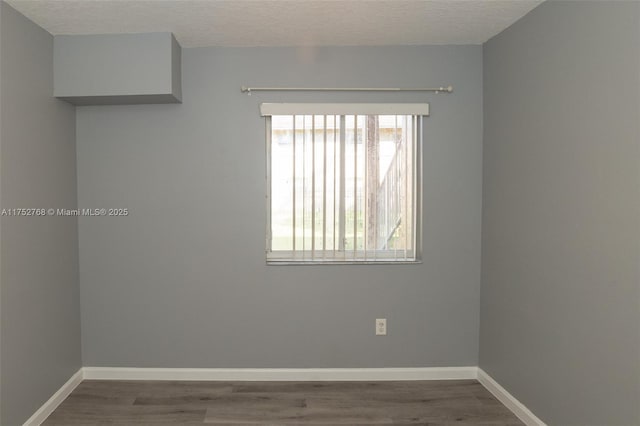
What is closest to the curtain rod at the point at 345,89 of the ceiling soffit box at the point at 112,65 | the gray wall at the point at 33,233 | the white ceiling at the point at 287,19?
the white ceiling at the point at 287,19

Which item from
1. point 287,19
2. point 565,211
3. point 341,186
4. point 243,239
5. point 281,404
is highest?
point 287,19

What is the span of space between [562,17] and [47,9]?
2748 mm

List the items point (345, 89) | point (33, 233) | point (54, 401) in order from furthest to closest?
point (345, 89) → point (54, 401) → point (33, 233)

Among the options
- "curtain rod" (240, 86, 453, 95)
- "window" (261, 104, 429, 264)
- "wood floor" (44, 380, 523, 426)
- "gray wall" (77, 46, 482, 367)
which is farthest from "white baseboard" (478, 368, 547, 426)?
"curtain rod" (240, 86, 453, 95)

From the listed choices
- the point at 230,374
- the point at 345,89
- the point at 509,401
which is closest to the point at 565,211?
the point at 509,401

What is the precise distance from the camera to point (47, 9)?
2.23m

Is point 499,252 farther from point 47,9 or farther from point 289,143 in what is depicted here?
point 47,9

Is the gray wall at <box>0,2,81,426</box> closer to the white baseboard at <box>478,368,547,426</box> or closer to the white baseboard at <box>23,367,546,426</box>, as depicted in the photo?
the white baseboard at <box>23,367,546,426</box>

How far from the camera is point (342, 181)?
2.91 m

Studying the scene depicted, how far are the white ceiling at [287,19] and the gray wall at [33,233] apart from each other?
0.32 m

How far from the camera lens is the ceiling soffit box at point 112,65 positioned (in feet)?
8.46

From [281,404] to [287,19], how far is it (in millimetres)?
2397

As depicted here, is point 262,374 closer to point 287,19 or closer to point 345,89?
point 345,89

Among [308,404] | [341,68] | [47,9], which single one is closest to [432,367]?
[308,404]
